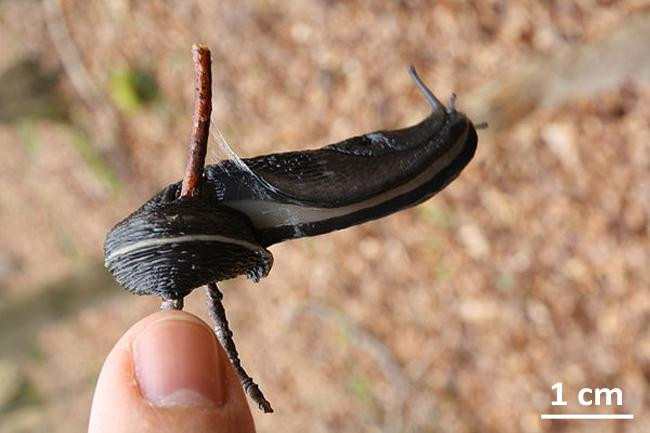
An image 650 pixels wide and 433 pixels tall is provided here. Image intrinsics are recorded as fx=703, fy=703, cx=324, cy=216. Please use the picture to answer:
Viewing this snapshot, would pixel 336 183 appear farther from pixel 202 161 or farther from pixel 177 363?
pixel 177 363

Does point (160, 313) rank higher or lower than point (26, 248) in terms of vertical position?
lower

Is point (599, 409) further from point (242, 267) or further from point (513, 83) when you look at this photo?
point (242, 267)

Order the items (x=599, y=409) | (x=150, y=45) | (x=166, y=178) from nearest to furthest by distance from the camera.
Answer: (x=599, y=409) < (x=150, y=45) < (x=166, y=178)

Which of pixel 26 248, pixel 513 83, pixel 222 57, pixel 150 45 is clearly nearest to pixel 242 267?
pixel 513 83

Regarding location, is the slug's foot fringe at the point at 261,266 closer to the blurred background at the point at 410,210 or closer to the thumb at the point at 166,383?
the thumb at the point at 166,383

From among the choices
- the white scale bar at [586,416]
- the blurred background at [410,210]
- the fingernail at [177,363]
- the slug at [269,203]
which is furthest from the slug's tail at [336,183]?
the white scale bar at [586,416]

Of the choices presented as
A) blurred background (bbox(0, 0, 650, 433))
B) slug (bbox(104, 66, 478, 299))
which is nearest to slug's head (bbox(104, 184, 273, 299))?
slug (bbox(104, 66, 478, 299))
